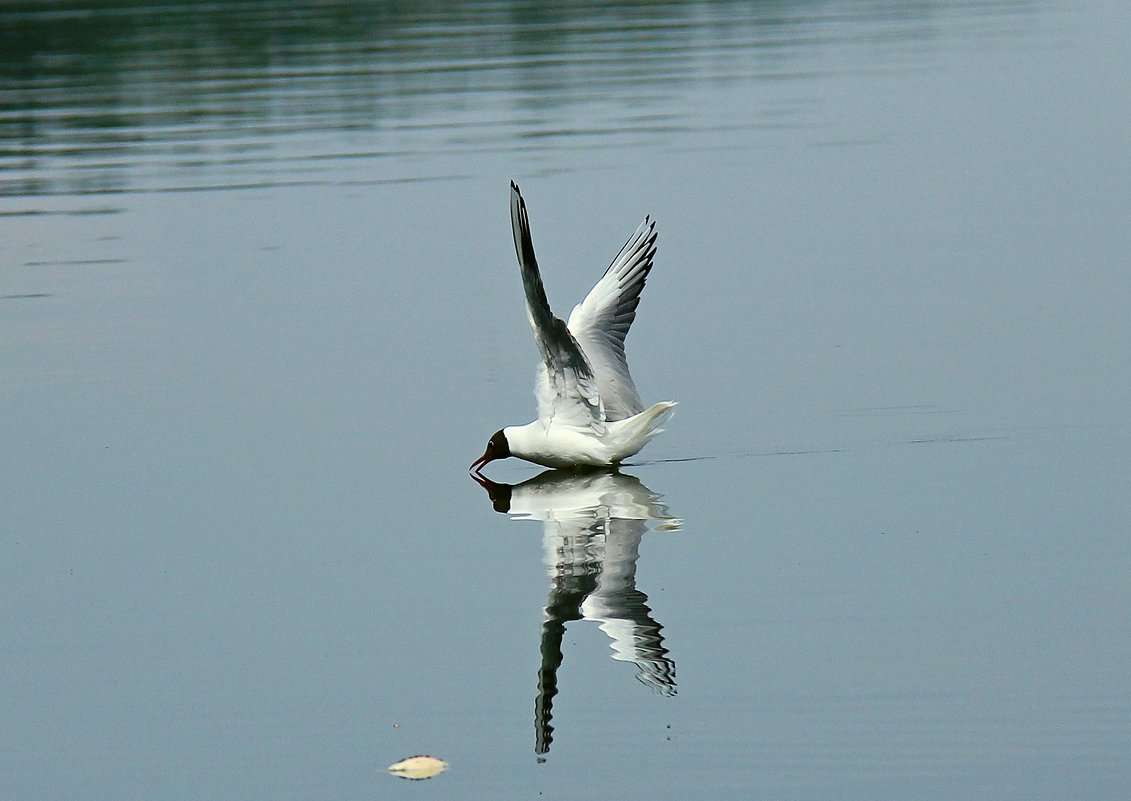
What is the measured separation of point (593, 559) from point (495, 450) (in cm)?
159

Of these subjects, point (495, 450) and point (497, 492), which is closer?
point (497, 492)

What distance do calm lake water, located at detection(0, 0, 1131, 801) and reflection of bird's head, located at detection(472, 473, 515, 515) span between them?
3 cm

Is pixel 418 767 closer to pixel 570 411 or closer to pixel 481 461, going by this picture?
pixel 481 461

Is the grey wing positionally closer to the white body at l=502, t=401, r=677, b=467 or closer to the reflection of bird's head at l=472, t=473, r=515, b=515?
the white body at l=502, t=401, r=677, b=467

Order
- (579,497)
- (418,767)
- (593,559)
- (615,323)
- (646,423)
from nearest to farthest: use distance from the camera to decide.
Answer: (418,767), (593,559), (579,497), (646,423), (615,323)

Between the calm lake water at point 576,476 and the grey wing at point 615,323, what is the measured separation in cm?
32

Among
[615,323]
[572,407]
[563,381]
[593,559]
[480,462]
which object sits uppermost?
[615,323]

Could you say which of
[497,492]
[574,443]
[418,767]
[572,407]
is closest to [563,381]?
[572,407]

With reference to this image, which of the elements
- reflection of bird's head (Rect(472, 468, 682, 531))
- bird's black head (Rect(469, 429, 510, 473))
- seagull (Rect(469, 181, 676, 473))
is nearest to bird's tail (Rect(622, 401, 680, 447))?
seagull (Rect(469, 181, 676, 473))

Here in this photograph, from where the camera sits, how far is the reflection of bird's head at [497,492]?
8547 millimetres

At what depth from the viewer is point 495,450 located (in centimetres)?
900

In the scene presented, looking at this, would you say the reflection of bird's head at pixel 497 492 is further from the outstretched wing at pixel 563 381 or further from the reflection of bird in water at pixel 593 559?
the outstretched wing at pixel 563 381

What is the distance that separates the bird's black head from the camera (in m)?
8.96

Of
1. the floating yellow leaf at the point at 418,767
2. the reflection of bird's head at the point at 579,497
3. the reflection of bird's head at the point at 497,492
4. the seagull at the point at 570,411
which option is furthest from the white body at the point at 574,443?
the floating yellow leaf at the point at 418,767
